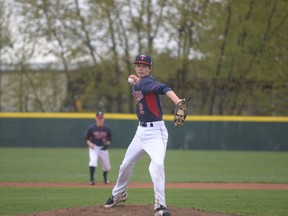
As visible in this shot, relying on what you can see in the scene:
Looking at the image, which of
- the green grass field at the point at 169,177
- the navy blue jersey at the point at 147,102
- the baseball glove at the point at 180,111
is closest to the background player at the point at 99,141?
the green grass field at the point at 169,177

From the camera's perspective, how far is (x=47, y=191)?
1140cm

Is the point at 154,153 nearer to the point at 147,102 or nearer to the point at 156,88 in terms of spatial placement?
the point at 147,102

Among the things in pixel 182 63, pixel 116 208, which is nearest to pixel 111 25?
pixel 182 63

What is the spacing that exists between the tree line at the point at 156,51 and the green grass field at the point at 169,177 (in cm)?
850

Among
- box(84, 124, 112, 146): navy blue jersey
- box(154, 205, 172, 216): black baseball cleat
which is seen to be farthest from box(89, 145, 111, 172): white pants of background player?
box(154, 205, 172, 216): black baseball cleat

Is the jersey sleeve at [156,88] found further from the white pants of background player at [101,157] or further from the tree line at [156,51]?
the tree line at [156,51]

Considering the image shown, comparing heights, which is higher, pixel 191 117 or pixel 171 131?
pixel 191 117

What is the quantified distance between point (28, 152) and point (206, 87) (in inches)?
514

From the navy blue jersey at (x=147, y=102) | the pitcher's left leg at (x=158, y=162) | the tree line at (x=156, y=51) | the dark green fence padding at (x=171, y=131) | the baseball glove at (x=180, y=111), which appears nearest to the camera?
the baseball glove at (x=180, y=111)

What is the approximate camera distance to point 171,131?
82.0 ft

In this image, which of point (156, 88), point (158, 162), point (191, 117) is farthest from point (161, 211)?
point (191, 117)

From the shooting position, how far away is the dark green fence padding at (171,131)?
977 inches

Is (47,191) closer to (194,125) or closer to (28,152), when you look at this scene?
(28,152)

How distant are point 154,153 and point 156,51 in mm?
24791
